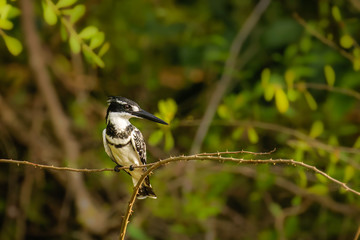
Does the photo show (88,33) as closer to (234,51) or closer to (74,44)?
(74,44)

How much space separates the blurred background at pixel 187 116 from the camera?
321 cm

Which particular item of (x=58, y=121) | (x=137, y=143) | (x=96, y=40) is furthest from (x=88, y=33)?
(x=58, y=121)

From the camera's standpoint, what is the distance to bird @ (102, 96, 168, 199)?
175 centimetres

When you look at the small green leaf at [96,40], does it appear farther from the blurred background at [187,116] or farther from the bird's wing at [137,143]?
the blurred background at [187,116]

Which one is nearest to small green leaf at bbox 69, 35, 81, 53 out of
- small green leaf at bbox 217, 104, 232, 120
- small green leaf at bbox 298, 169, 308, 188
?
small green leaf at bbox 298, 169, 308, 188

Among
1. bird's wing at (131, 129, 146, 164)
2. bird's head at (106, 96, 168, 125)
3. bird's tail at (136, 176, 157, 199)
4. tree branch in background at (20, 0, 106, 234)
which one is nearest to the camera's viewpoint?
bird's head at (106, 96, 168, 125)

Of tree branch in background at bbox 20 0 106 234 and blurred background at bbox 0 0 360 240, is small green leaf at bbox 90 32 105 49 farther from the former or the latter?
tree branch in background at bbox 20 0 106 234

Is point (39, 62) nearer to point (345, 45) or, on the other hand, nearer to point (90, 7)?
point (90, 7)

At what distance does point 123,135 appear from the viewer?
1.94 metres

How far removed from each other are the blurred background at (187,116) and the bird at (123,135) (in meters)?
1.02

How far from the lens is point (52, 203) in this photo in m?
4.31

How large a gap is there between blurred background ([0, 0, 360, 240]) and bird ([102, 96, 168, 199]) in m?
1.02

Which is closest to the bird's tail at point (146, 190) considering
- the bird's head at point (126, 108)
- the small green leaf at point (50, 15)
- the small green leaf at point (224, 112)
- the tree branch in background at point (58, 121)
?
the bird's head at point (126, 108)

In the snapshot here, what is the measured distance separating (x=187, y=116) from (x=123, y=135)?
1.57 meters
